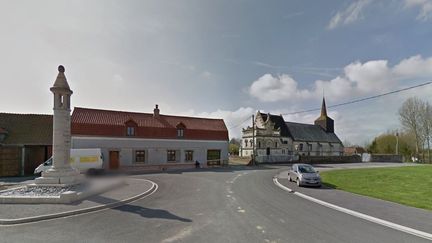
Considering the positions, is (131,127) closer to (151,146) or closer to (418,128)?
(151,146)

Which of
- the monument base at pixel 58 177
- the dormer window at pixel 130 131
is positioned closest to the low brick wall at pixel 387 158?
the dormer window at pixel 130 131

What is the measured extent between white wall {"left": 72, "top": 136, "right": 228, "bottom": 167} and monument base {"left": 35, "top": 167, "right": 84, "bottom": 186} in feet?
52.6

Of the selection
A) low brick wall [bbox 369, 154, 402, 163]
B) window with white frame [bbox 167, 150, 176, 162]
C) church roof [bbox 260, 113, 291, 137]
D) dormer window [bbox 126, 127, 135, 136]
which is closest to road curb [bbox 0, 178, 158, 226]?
dormer window [bbox 126, 127, 135, 136]

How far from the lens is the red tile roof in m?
29.3

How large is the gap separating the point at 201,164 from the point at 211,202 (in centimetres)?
2522

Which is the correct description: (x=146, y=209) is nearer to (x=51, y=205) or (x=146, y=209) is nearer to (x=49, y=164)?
(x=51, y=205)

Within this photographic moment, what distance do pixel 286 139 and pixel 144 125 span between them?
134 feet

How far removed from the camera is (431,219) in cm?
884

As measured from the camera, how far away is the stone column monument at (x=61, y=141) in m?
13.4

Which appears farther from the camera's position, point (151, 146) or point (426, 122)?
point (426, 122)

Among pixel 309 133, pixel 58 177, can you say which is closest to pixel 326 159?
pixel 309 133

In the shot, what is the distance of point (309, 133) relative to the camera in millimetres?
71938

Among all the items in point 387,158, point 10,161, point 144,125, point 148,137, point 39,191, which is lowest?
point 387,158

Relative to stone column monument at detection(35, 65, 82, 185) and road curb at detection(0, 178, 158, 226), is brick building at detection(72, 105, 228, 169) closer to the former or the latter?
stone column monument at detection(35, 65, 82, 185)
